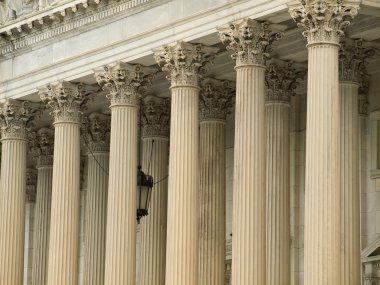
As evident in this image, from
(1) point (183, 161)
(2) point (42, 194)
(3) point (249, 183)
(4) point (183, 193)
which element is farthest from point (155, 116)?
(3) point (249, 183)

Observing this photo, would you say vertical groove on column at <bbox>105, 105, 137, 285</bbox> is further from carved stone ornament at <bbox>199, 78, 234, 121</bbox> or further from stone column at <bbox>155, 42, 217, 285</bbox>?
carved stone ornament at <bbox>199, 78, 234, 121</bbox>

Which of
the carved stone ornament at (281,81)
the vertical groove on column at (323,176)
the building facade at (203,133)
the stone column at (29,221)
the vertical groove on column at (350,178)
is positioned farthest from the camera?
the stone column at (29,221)

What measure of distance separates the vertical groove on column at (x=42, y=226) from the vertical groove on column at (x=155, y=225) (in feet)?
24.2

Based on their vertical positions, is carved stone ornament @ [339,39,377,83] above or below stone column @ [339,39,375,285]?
above

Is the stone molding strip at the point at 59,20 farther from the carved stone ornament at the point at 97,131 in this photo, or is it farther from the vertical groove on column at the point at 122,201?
the carved stone ornament at the point at 97,131

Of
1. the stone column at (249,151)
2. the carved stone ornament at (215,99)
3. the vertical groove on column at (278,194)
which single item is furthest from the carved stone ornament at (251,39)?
the carved stone ornament at (215,99)

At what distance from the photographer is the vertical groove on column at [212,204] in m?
56.8

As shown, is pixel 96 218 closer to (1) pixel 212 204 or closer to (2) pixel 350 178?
(1) pixel 212 204

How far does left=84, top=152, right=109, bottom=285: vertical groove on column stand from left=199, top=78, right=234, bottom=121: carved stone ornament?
799cm

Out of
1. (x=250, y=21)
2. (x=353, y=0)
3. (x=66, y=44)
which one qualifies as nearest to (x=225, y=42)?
(x=250, y=21)

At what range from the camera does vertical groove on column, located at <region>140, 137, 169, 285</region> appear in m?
61.5

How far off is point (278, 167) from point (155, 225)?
8629mm

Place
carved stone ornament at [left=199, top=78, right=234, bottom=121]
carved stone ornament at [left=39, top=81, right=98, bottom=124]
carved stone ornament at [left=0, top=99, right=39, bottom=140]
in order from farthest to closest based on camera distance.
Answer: carved stone ornament at [left=0, top=99, right=39, bottom=140] < carved stone ornament at [left=39, top=81, right=98, bottom=124] < carved stone ornament at [left=199, top=78, right=234, bottom=121]

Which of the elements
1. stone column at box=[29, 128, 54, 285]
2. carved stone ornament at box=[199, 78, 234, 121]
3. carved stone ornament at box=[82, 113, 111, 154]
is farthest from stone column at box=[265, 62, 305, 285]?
stone column at box=[29, 128, 54, 285]
